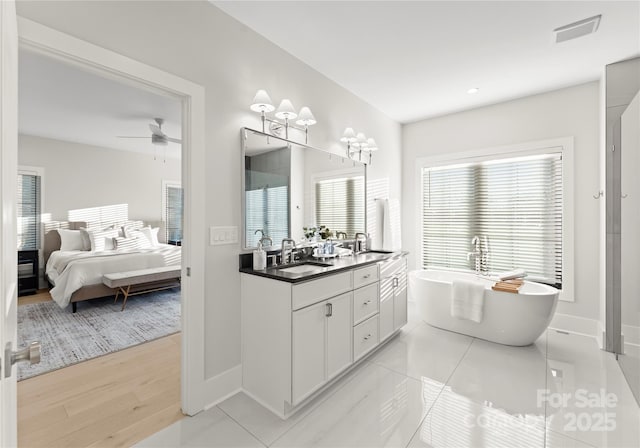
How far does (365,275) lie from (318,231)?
2.33ft

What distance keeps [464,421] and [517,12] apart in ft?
9.21

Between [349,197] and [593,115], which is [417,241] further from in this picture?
[593,115]

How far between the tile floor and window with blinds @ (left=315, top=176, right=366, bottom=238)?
136 centimetres

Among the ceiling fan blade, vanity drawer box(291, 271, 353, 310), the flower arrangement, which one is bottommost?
vanity drawer box(291, 271, 353, 310)

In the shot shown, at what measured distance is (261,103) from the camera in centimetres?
221

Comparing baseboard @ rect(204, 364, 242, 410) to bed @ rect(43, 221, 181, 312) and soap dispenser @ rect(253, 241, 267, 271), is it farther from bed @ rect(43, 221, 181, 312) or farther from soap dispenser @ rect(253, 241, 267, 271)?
bed @ rect(43, 221, 181, 312)

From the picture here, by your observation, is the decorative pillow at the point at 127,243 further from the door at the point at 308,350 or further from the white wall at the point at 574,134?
the white wall at the point at 574,134

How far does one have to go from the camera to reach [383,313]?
2842 millimetres

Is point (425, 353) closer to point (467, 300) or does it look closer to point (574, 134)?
point (467, 300)

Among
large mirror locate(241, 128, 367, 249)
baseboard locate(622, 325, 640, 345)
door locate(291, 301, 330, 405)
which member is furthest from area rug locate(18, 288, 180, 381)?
baseboard locate(622, 325, 640, 345)

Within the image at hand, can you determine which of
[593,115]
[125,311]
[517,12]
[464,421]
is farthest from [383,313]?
[125,311]

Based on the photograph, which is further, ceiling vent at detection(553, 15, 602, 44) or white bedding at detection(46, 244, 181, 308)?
white bedding at detection(46, 244, 181, 308)

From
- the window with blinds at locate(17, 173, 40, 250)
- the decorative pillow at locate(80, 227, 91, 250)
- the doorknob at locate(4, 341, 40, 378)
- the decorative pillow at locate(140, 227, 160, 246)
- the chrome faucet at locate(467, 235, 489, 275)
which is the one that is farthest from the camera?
the decorative pillow at locate(140, 227, 160, 246)

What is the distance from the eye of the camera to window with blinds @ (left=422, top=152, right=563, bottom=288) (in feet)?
11.5
